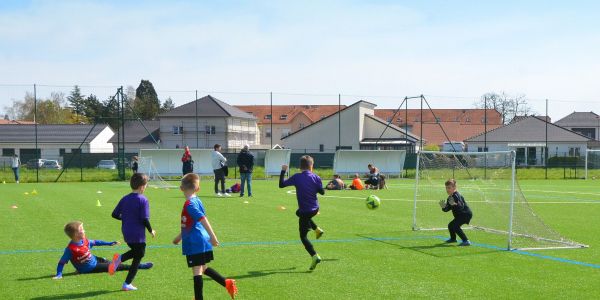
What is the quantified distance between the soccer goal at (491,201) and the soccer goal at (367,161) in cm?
2005

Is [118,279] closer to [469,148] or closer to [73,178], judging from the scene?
[73,178]

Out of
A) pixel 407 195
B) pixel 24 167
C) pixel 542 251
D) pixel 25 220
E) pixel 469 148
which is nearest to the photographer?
pixel 542 251

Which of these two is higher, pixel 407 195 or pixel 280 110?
pixel 280 110

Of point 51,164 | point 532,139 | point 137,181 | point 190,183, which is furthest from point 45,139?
point 190,183

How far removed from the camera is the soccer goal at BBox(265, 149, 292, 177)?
1518 inches

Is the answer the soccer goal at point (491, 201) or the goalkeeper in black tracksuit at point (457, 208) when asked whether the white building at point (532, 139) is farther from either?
the goalkeeper in black tracksuit at point (457, 208)

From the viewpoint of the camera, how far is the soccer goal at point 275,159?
38.6 m

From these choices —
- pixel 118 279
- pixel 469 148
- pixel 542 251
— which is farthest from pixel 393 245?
pixel 469 148

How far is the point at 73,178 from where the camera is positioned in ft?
125

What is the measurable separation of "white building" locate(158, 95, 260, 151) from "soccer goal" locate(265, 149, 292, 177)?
24.5 m

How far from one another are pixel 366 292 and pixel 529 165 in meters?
40.7

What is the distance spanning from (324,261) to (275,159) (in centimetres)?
2911

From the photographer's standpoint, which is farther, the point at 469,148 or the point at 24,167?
the point at 469,148

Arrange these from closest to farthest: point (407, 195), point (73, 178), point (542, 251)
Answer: point (542, 251) → point (407, 195) → point (73, 178)
